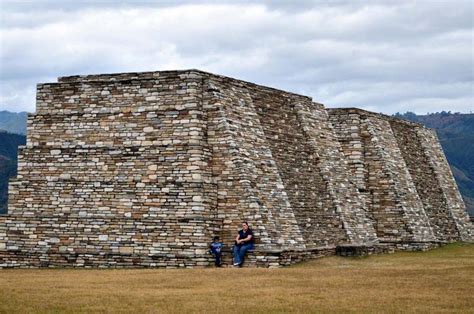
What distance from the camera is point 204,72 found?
38.3 m

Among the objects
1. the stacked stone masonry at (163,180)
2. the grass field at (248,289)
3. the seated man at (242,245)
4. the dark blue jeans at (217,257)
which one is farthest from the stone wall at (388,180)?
the dark blue jeans at (217,257)

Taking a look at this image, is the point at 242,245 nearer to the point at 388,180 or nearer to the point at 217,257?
the point at 217,257

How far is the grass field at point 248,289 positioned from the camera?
23.9m

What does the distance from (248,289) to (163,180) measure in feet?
34.1

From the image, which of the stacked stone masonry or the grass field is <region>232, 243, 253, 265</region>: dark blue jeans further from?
the grass field

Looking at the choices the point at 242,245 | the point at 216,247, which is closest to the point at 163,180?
the point at 216,247

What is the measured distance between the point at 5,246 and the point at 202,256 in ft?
26.2

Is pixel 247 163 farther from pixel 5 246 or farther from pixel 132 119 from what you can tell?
pixel 5 246

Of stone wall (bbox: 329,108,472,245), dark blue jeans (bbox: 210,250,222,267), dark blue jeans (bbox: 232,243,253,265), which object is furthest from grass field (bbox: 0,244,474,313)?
stone wall (bbox: 329,108,472,245)

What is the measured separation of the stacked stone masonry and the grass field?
1.80 metres

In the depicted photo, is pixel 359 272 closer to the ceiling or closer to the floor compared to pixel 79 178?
closer to the floor

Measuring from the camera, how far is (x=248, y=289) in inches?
1080

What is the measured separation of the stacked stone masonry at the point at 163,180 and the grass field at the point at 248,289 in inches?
71.0

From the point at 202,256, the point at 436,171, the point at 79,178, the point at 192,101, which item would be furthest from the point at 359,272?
the point at 436,171
